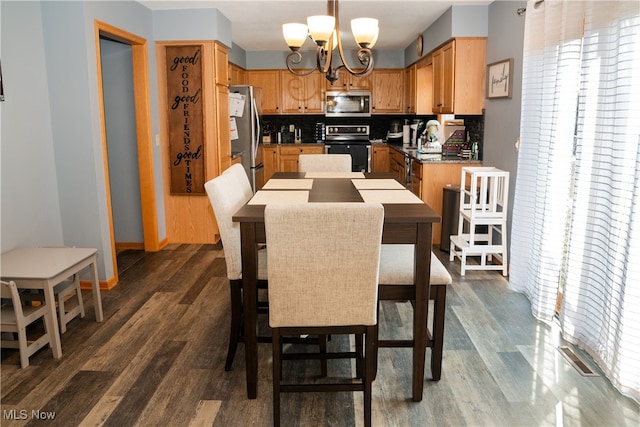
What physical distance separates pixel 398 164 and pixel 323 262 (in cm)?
471

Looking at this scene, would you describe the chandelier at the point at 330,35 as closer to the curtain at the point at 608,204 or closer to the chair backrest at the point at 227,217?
the chair backrest at the point at 227,217

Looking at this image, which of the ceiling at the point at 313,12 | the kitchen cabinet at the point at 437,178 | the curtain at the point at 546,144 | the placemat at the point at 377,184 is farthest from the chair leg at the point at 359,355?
the ceiling at the point at 313,12

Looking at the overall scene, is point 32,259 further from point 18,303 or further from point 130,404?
point 130,404

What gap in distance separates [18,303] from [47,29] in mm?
1976

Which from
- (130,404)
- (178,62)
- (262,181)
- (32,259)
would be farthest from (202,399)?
(262,181)

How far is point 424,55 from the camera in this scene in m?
5.72

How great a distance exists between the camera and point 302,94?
289 inches

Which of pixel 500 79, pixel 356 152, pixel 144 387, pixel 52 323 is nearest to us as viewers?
pixel 144 387

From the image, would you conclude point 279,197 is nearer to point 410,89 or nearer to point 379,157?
point 410,89

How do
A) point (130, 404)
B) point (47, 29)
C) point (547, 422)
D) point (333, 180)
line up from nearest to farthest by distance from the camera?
1. point (547, 422)
2. point (130, 404)
3. point (333, 180)
4. point (47, 29)

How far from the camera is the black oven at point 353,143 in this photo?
7.16m

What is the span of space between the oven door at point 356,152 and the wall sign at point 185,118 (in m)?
2.83

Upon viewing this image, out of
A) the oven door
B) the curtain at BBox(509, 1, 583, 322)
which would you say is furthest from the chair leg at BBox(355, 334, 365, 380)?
the oven door

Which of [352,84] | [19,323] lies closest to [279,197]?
[19,323]
